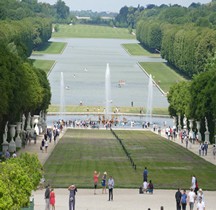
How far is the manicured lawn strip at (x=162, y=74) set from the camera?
12850cm

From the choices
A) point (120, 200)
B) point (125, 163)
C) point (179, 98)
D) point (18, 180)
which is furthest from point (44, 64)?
point (18, 180)

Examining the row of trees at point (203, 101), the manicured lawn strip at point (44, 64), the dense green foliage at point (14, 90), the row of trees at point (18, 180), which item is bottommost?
the manicured lawn strip at point (44, 64)

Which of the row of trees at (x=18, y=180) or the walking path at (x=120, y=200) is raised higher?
the row of trees at (x=18, y=180)

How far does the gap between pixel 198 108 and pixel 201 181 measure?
100 feet

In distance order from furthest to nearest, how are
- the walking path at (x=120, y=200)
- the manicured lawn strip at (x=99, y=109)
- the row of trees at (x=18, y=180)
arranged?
the manicured lawn strip at (x=99, y=109), the walking path at (x=120, y=200), the row of trees at (x=18, y=180)

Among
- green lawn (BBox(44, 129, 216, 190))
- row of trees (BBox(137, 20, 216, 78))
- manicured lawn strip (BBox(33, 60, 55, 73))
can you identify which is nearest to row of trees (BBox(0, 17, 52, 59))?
manicured lawn strip (BBox(33, 60, 55, 73))

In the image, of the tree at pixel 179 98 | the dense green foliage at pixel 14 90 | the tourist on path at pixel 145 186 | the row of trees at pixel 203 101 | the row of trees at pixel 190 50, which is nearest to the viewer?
the tourist on path at pixel 145 186

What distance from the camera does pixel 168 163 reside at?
5431 centimetres

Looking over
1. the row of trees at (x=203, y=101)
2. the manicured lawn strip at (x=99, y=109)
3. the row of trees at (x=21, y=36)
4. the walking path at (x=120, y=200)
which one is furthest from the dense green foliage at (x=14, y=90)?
the manicured lawn strip at (x=99, y=109)

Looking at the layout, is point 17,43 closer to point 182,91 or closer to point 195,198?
point 182,91

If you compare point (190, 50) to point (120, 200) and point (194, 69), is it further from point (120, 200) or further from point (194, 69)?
point (120, 200)

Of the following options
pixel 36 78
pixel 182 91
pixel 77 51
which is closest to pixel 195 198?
pixel 36 78

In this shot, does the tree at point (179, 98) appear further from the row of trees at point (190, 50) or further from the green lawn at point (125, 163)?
the row of trees at point (190, 50)

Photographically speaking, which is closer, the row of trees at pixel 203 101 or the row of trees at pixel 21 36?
the row of trees at pixel 203 101
